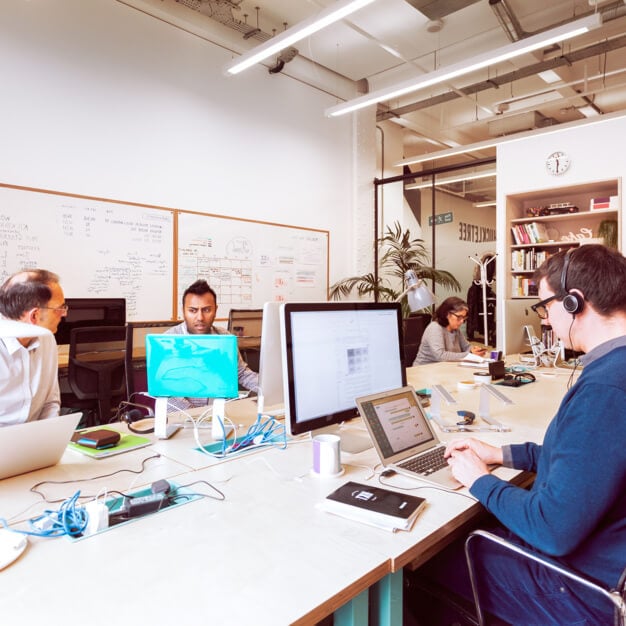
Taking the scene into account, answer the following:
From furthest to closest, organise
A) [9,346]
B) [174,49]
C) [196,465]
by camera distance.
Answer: [174,49], [9,346], [196,465]

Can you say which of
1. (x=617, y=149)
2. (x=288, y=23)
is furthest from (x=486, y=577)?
(x=288, y=23)

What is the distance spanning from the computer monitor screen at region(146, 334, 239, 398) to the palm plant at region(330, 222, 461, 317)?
4.05m

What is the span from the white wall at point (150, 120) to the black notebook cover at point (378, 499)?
3.39 m

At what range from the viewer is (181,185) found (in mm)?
4301

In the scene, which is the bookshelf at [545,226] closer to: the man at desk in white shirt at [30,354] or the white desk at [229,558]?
the white desk at [229,558]

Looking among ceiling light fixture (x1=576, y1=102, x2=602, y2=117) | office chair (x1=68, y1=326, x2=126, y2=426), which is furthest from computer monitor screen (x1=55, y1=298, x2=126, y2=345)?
ceiling light fixture (x1=576, y1=102, x2=602, y2=117)

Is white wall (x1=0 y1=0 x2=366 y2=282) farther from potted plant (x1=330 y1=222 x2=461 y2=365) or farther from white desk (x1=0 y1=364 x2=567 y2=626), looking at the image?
white desk (x1=0 y1=364 x2=567 y2=626)

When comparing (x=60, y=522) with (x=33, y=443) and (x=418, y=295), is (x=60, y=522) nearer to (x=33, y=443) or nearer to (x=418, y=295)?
(x=33, y=443)

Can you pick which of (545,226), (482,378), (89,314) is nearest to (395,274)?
(545,226)

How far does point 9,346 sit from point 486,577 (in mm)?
1683

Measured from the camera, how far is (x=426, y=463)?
138 cm

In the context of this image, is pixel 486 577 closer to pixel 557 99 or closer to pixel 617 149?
pixel 617 149

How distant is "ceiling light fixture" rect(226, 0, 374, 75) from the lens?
3146 millimetres

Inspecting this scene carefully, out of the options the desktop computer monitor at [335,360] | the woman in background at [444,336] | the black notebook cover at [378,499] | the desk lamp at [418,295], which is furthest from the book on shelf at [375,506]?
the woman in background at [444,336]
